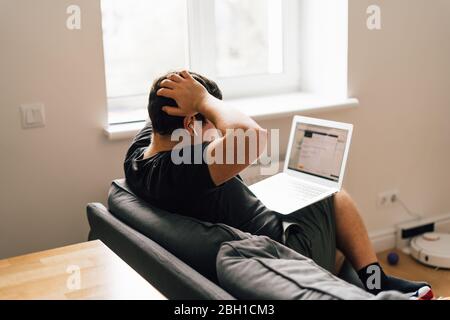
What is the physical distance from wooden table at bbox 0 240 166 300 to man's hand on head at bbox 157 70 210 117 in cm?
43

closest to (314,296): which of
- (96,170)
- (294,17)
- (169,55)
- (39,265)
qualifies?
(39,265)

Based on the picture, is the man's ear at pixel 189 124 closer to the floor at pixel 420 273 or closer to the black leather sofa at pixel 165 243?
the black leather sofa at pixel 165 243

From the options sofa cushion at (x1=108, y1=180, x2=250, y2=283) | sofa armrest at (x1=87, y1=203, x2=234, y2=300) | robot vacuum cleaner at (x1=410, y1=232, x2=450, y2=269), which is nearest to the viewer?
sofa armrest at (x1=87, y1=203, x2=234, y2=300)

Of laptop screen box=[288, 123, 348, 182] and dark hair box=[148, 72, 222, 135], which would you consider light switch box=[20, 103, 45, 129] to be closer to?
dark hair box=[148, 72, 222, 135]

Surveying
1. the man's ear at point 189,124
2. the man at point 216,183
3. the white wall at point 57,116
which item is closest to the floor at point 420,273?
the white wall at point 57,116

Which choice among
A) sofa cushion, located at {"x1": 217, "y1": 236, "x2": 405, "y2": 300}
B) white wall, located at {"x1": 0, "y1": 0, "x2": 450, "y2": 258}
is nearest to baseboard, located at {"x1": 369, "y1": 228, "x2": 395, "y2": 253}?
white wall, located at {"x1": 0, "y1": 0, "x2": 450, "y2": 258}

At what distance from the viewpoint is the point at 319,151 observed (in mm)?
2268

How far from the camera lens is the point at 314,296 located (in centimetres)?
116

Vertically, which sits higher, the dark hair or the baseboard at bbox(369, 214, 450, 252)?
the dark hair

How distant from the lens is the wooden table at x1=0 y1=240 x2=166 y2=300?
1320mm

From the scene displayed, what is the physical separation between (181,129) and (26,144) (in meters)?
0.67

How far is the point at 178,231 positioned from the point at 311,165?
870mm

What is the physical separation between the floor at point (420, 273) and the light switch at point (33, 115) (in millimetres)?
1732

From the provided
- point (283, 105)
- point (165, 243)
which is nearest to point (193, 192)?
point (165, 243)
